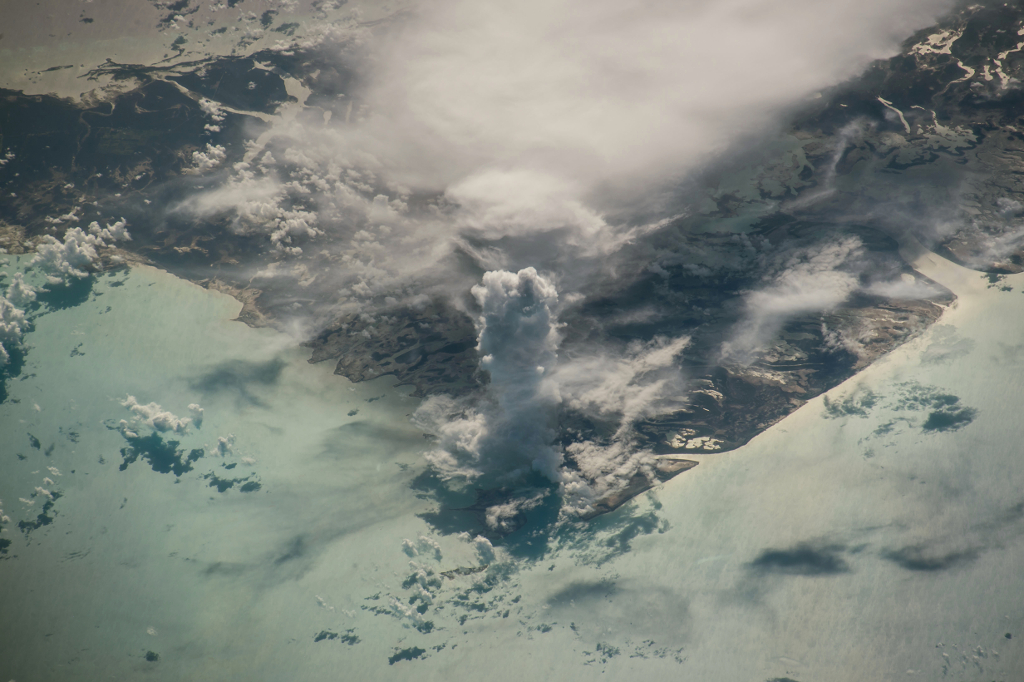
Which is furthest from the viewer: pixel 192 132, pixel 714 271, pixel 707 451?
pixel 192 132

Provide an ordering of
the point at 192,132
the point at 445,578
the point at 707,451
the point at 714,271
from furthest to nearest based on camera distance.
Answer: the point at 192,132 < the point at 714,271 < the point at 707,451 < the point at 445,578

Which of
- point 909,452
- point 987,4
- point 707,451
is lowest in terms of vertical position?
point 707,451

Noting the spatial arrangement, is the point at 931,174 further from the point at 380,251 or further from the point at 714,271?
the point at 380,251

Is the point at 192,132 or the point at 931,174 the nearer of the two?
the point at 931,174

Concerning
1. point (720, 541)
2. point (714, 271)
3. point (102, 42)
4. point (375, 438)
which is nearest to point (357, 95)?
point (102, 42)

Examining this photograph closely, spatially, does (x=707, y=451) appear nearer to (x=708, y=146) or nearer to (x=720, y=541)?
(x=720, y=541)

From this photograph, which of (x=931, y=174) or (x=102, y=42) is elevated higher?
(x=102, y=42)
